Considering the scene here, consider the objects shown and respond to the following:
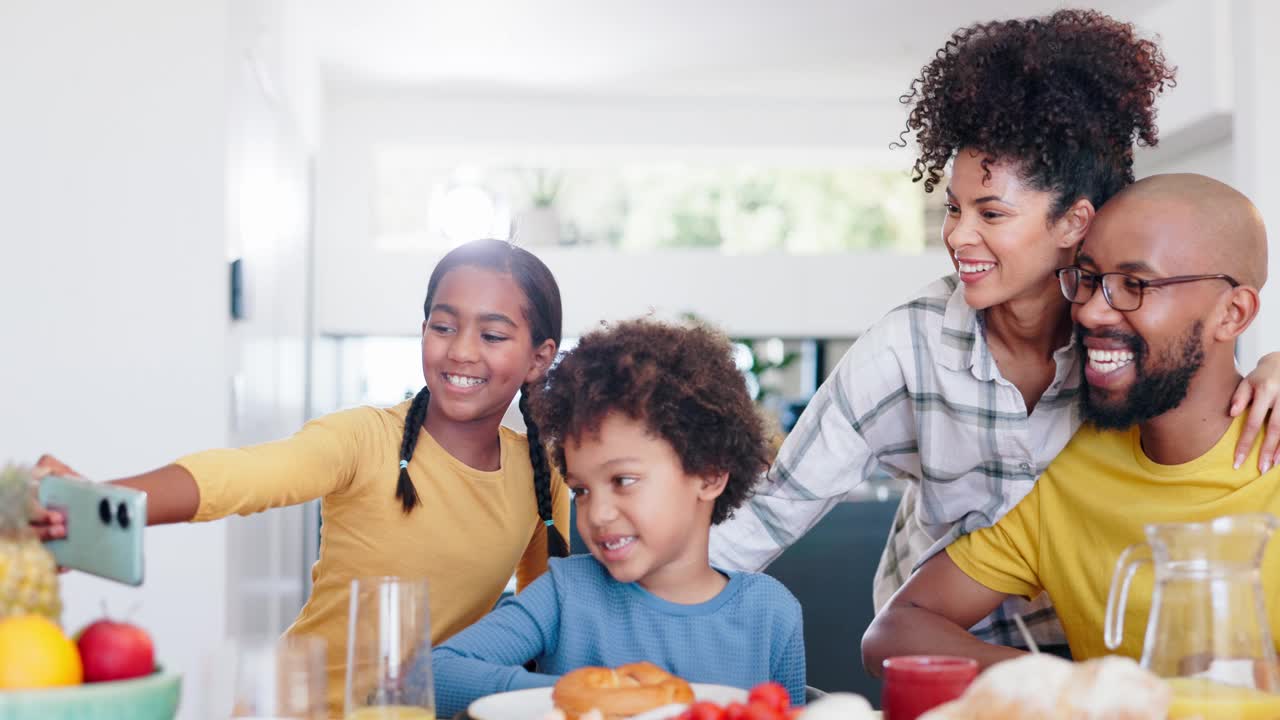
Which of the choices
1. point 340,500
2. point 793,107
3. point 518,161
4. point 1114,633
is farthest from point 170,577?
point 793,107

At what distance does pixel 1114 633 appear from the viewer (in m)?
1.05

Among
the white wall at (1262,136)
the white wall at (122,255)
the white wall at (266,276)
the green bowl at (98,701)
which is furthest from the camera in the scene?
the white wall at (1262,136)

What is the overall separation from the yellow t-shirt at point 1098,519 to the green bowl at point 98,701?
1.22m

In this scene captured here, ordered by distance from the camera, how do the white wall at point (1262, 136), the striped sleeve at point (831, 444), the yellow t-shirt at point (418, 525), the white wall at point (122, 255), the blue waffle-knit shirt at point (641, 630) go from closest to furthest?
1. the blue waffle-knit shirt at point (641, 630)
2. the yellow t-shirt at point (418, 525)
3. the striped sleeve at point (831, 444)
4. the white wall at point (122, 255)
5. the white wall at point (1262, 136)

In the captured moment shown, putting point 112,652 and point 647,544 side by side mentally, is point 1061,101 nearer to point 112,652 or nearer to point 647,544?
point 647,544

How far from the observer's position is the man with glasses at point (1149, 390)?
1.55 m

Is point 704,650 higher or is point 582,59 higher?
point 582,59

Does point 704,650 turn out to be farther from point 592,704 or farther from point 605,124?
point 605,124

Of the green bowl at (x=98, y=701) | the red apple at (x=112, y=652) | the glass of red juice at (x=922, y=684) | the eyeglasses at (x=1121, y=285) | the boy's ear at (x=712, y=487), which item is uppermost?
the eyeglasses at (x=1121, y=285)

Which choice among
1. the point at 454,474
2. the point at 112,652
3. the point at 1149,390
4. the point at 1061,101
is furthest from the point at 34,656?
the point at 1061,101

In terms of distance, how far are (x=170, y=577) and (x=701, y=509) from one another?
1849 mm

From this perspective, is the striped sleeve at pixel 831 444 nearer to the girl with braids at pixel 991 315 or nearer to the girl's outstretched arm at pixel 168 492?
the girl with braids at pixel 991 315

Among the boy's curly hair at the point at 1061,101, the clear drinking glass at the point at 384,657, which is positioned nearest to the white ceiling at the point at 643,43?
the boy's curly hair at the point at 1061,101

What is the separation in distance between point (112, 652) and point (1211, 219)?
133 centimetres
